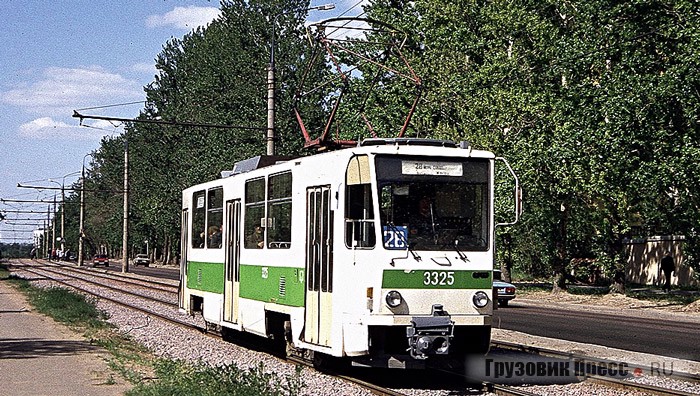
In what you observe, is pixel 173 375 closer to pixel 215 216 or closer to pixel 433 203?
pixel 433 203

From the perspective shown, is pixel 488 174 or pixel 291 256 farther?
pixel 291 256

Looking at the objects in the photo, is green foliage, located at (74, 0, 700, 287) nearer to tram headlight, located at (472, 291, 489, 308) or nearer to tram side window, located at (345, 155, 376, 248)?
tram side window, located at (345, 155, 376, 248)

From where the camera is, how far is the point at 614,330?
2553 centimetres

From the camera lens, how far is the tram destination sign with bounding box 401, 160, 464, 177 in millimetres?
14508

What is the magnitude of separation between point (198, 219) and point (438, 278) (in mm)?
→ 10116

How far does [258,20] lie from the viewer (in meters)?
75.8

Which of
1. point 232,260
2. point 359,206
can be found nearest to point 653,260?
point 232,260

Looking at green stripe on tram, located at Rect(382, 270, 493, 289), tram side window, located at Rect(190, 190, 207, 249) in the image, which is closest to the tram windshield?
green stripe on tram, located at Rect(382, 270, 493, 289)

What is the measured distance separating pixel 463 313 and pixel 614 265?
28343mm

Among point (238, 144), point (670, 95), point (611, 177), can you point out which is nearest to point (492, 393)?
point (670, 95)

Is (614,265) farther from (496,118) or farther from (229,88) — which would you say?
(229,88)

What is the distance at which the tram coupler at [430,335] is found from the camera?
1384 cm

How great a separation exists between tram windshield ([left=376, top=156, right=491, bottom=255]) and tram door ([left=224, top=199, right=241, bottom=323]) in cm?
594

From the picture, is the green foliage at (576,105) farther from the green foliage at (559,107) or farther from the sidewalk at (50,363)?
the sidewalk at (50,363)
